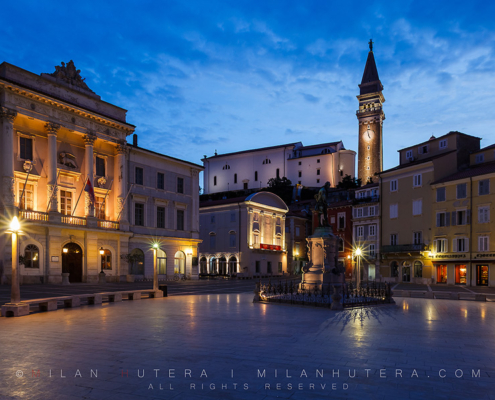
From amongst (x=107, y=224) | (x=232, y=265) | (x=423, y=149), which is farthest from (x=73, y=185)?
(x=423, y=149)

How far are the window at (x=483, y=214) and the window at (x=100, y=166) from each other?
121ft

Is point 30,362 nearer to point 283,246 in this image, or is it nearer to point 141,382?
point 141,382

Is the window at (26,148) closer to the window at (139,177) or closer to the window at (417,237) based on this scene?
the window at (139,177)

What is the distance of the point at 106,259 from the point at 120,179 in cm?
784

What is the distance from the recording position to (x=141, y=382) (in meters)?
7.59

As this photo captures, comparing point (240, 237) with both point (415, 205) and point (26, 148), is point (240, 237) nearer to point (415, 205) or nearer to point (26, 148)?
point (415, 205)

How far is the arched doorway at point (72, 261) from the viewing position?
3878 centimetres

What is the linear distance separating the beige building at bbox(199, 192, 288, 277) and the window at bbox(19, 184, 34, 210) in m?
31.3

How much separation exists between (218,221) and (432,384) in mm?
60267

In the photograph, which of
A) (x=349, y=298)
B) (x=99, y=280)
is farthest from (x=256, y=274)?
(x=349, y=298)

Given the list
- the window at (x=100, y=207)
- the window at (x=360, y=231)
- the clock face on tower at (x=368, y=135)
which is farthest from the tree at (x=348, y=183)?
the window at (x=100, y=207)

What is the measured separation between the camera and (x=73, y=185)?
4103 cm

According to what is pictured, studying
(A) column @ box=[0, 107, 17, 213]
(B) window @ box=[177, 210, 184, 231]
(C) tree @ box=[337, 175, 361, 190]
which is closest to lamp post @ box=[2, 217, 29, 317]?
(A) column @ box=[0, 107, 17, 213]

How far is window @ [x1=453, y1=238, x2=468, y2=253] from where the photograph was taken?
147 ft
